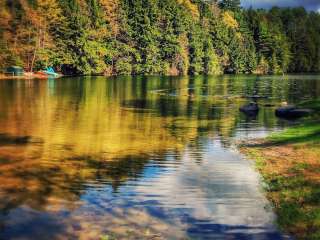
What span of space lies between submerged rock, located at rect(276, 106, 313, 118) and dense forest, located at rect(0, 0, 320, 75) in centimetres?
8239

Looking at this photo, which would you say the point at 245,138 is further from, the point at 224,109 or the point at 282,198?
the point at 224,109

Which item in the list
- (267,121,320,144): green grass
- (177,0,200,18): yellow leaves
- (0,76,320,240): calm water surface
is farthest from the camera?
(177,0,200,18): yellow leaves

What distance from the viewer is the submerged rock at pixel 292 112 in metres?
41.0

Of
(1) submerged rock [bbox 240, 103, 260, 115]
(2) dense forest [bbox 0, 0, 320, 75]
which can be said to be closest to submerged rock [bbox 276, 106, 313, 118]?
(1) submerged rock [bbox 240, 103, 260, 115]

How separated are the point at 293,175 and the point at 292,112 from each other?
76.1ft

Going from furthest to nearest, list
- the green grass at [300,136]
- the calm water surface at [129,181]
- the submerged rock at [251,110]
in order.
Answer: the submerged rock at [251,110], the green grass at [300,136], the calm water surface at [129,181]

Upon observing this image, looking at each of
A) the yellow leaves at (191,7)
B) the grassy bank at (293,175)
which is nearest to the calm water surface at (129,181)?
the grassy bank at (293,175)

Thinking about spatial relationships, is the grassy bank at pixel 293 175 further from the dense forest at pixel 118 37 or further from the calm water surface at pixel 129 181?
the dense forest at pixel 118 37

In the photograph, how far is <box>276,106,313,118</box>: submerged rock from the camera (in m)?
41.0

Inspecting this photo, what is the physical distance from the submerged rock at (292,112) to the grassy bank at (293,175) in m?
9.44

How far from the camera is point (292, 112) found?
41.7m

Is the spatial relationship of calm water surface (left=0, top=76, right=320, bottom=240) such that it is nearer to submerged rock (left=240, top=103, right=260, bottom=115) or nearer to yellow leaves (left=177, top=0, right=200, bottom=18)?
submerged rock (left=240, top=103, right=260, bottom=115)

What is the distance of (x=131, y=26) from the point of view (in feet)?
513

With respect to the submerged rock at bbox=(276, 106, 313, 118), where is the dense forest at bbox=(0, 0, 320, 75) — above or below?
above
